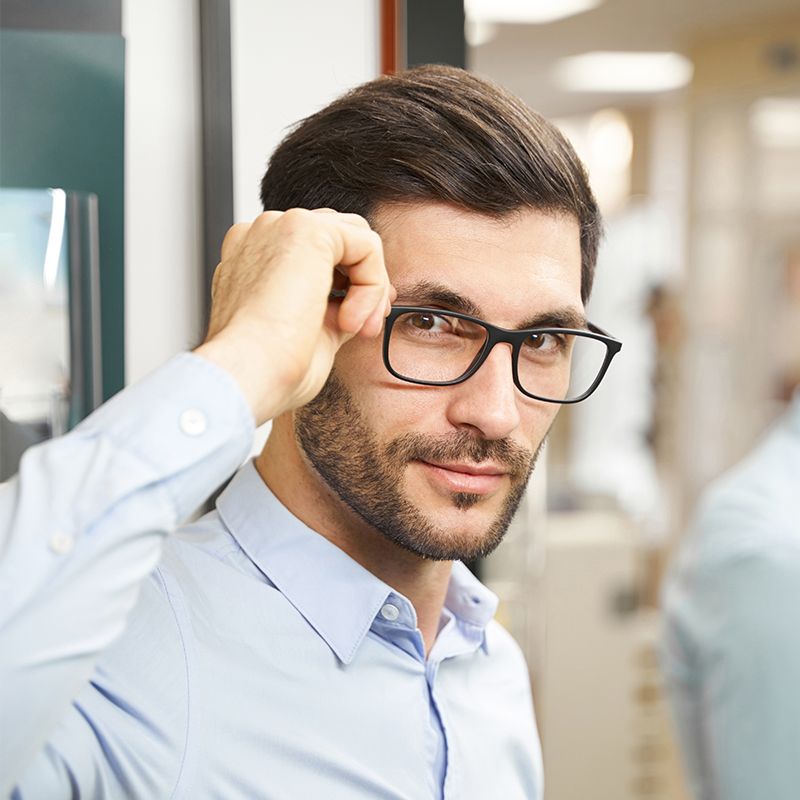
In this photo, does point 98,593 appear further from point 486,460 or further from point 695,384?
point 695,384

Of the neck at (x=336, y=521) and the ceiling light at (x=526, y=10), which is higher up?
the ceiling light at (x=526, y=10)

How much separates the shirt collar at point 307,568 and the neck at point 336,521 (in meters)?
0.03

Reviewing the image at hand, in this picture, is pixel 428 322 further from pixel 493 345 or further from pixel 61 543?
pixel 61 543

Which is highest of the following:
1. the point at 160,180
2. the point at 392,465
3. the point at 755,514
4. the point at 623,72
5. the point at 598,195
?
the point at 623,72

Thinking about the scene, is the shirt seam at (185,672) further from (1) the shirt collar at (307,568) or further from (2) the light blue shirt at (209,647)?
(1) the shirt collar at (307,568)

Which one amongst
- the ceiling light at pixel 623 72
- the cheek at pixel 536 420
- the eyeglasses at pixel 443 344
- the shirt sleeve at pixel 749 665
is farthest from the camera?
the ceiling light at pixel 623 72

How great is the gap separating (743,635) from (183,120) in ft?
4.30

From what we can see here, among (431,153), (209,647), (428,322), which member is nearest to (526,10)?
(431,153)

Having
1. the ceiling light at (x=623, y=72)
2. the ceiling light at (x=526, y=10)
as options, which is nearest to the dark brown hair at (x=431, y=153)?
the ceiling light at (x=526, y=10)

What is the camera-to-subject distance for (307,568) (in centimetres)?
105

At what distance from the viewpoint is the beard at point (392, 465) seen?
1035mm

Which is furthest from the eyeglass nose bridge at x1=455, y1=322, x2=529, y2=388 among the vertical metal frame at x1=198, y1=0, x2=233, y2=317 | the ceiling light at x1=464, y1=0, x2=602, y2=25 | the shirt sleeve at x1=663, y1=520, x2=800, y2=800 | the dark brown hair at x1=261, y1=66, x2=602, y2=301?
the ceiling light at x1=464, y1=0, x2=602, y2=25

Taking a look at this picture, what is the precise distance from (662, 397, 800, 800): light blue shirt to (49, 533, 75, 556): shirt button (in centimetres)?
149

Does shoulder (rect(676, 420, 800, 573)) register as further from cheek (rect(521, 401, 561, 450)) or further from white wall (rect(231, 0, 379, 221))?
white wall (rect(231, 0, 379, 221))
